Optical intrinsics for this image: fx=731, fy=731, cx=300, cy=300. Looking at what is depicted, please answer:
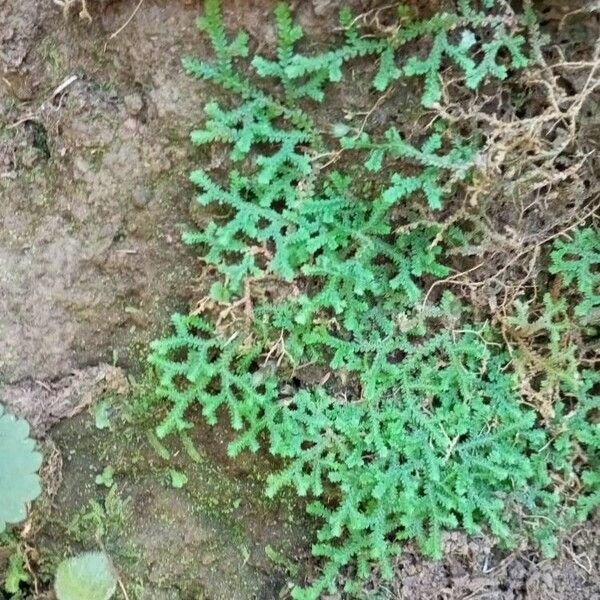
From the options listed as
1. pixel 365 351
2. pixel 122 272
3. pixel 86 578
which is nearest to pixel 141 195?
pixel 122 272

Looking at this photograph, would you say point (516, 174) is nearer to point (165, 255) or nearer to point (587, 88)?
point (587, 88)

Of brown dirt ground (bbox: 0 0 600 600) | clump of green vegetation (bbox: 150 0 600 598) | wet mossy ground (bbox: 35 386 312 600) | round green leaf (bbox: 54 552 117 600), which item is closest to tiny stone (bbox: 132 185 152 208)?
brown dirt ground (bbox: 0 0 600 600)

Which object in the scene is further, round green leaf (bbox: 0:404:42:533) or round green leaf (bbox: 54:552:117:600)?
round green leaf (bbox: 54:552:117:600)

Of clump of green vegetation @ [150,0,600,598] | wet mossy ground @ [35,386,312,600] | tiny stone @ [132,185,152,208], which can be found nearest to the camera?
clump of green vegetation @ [150,0,600,598]

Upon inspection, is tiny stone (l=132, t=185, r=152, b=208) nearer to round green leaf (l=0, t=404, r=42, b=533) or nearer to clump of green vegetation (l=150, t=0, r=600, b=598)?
clump of green vegetation (l=150, t=0, r=600, b=598)

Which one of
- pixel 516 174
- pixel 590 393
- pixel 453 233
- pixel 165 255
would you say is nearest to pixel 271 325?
pixel 165 255

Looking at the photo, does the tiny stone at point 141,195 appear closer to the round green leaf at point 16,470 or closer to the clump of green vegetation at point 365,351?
the clump of green vegetation at point 365,351

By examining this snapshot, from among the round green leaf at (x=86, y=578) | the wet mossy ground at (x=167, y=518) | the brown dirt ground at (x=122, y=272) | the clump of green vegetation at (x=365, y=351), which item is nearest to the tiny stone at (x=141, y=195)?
the brown dirt ground at (x=122, y=272)
